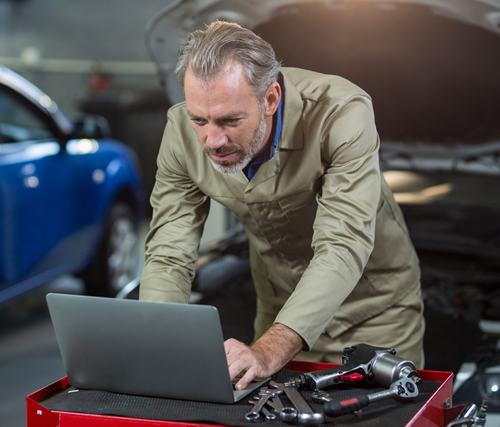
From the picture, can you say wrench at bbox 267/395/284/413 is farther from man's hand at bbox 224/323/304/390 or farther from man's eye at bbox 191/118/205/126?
man's eye at bbox 191/118/205/126

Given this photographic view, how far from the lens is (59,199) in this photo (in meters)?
2.91

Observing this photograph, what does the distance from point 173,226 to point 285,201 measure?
246 mm

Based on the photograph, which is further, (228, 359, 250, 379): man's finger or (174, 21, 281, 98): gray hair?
(174, 21, 281, 98): gray hair

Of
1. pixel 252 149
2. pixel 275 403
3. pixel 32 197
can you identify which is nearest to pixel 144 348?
pixel 275 403

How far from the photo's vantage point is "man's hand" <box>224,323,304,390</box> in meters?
0.91

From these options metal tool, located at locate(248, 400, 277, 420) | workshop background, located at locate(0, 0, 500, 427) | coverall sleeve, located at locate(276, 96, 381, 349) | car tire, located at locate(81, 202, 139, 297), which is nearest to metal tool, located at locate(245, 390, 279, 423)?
metal tool, located at locate(248, 400, 277, 420)

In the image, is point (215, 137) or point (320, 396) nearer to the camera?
point (320, 396)

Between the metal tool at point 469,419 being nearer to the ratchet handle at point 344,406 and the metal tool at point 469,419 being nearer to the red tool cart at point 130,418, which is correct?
the red tool cart at point 130,418

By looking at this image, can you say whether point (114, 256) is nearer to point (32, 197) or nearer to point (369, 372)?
point (32, 197)

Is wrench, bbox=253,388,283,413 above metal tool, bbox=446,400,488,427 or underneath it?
above

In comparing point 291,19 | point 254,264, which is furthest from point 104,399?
point 291,19

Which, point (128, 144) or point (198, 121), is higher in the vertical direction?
point (198, 121)

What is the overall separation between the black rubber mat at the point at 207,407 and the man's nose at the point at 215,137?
17.0 inches

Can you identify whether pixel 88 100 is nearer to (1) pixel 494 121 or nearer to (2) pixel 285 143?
(1) pixel 494 121
